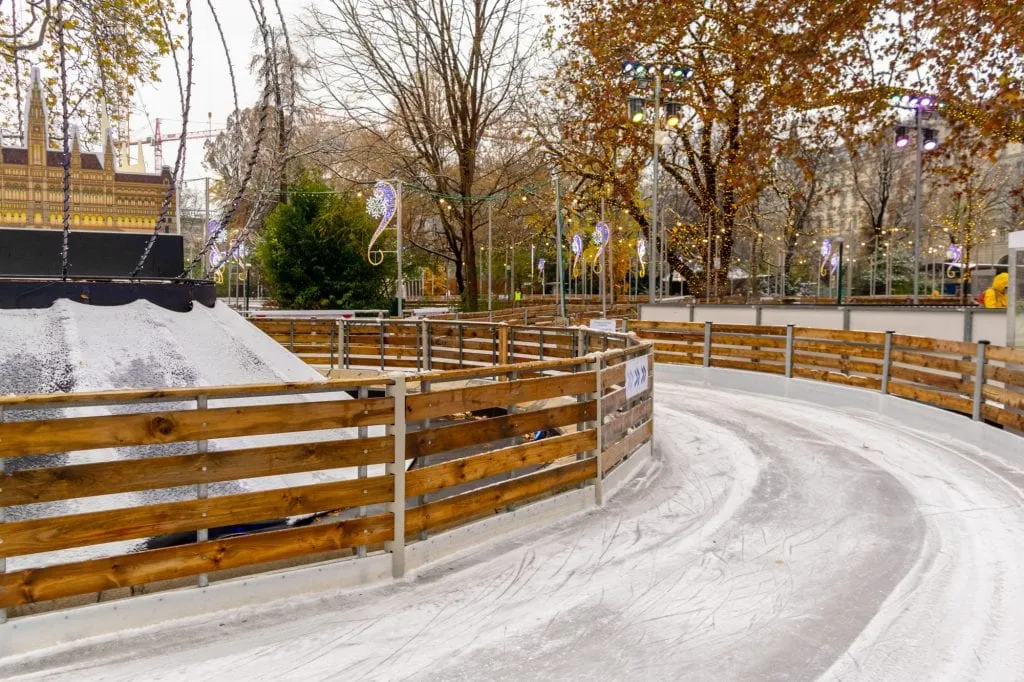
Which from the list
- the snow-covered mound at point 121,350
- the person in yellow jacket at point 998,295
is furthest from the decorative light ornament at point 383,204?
the person in yellow jacket at point 998,295

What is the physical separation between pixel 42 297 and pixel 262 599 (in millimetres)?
4216

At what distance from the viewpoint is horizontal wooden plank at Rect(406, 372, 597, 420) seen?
4.90 m

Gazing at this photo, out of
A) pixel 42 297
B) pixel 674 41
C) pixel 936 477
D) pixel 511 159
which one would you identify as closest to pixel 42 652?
pixel 42 297

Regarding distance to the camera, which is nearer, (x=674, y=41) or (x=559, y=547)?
(x=559, y=547)

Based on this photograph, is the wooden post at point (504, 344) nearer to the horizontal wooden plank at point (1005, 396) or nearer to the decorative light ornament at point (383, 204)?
the horizontal wooden plank at point (1005, 396)

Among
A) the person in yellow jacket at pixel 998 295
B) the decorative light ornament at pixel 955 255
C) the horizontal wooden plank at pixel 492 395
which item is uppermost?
the decorative light ornament at pixel 955 255

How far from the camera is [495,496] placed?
223 inches

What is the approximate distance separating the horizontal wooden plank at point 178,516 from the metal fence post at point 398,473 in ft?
0.23

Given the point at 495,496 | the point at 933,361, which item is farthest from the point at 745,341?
the point at 495,496

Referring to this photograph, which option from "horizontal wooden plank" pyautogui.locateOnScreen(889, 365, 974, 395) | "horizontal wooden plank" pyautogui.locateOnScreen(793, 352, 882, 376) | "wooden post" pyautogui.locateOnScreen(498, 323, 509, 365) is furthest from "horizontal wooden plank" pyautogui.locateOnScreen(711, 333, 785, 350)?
→ "wooden post" pyautogui.locateOnScreen(498, 323, 509, 365)

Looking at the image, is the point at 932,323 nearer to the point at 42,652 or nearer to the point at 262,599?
the point at 262,599

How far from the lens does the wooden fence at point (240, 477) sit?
12.1 feet

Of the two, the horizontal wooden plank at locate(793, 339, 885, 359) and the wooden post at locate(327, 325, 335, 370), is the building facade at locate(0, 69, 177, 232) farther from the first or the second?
the horizontal wooden plank at locate(793, 339, 885, 359)

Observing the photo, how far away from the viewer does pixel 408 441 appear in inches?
190
